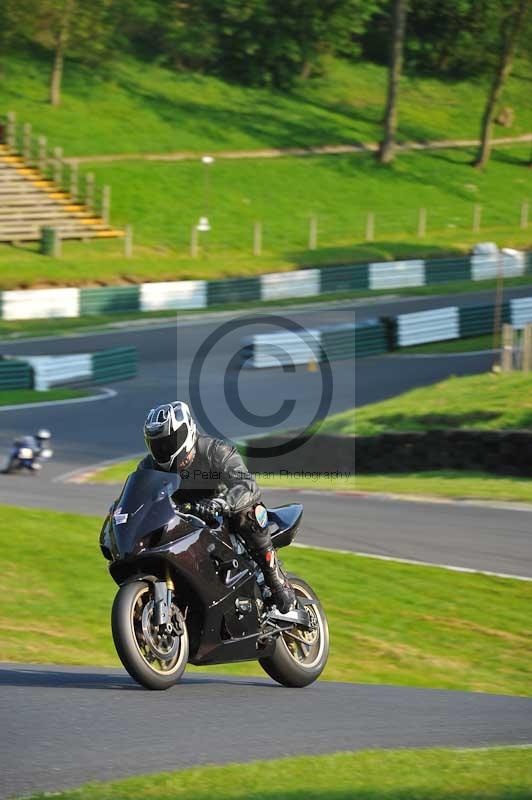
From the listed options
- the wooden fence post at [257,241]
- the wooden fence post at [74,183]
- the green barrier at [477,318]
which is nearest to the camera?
the green barrier at [477,318]

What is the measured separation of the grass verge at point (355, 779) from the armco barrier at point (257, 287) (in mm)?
33139

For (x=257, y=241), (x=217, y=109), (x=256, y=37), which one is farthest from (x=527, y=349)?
(x=256, y=37)

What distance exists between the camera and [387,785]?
5.76 meters

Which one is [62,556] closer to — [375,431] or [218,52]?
[375,431]

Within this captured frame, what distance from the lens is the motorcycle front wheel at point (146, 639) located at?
24.3 feet

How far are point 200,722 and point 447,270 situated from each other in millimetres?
41355

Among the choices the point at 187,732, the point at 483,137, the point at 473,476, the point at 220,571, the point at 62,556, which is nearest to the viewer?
the point at 187,732

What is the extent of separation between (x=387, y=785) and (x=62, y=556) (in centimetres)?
809

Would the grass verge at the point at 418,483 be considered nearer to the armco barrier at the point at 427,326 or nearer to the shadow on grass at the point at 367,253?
the armco barrier at the point at 427,326

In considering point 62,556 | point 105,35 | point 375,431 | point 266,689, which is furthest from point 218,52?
point 266,689

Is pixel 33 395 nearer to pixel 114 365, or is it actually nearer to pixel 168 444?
pixel 114 365

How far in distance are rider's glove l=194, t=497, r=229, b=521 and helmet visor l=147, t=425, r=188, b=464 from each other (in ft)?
1.17

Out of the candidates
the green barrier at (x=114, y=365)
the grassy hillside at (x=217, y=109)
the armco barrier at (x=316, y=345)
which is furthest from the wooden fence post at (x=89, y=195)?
the green barrier at (x=114, y=365)

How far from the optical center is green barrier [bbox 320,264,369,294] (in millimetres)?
44656
